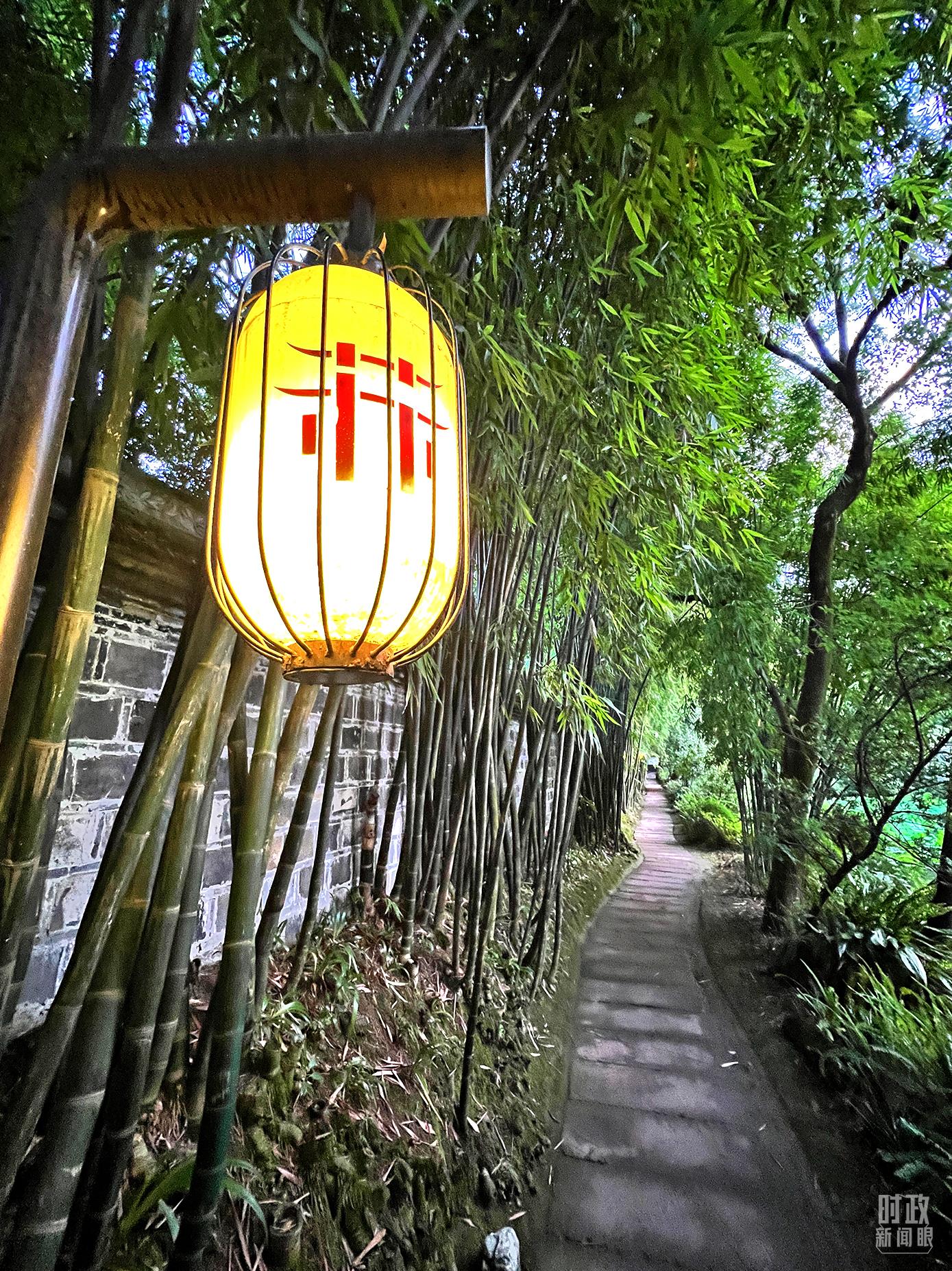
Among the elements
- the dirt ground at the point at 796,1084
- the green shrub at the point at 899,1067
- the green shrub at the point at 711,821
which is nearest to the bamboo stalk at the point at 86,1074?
the dirt ground at the point at 796,1084

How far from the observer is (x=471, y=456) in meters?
1.71

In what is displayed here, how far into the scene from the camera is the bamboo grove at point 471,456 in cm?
89

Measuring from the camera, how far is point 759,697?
452 centimetres

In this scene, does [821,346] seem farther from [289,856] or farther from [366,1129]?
[366,1129]

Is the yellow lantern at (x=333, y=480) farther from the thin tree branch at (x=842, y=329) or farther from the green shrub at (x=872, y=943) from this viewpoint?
the thin tree branch at (x=842, y=329)

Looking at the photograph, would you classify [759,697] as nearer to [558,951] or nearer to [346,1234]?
[558,951]

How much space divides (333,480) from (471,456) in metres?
1.07

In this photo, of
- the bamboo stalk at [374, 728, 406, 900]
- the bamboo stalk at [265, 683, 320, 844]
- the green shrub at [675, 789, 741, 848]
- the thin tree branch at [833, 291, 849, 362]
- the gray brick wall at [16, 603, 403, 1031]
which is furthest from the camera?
the green shrub at [675, 789, 741, 848]

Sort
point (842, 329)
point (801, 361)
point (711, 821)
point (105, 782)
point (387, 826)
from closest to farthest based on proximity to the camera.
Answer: point (105, 782) → point (387, 826) → point (842, 329) → point (801, 361) → point (711, 821)

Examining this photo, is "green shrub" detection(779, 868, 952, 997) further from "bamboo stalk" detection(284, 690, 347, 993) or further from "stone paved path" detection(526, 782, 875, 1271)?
"bamboo stalk" detection(284, 690, 347, 993)

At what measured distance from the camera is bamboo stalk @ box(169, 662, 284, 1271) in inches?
39.3

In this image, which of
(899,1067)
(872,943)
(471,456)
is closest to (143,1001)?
(471,456)

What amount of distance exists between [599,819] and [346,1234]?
5.42 metres

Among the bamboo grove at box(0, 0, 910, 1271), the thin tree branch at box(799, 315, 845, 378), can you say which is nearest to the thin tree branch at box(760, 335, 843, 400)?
the thin tree branch at box(799, 315, 845, 378)
